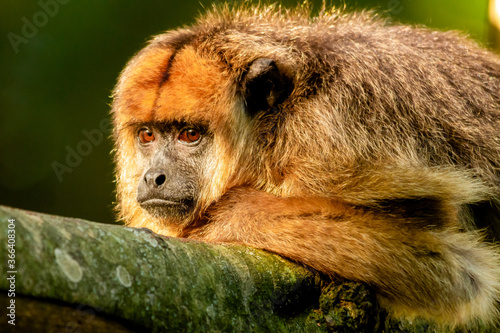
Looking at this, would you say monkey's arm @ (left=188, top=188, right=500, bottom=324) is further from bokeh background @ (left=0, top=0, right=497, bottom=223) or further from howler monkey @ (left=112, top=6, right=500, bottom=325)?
bokeh background @ (left=0, top=0, right=497, bottom=223)

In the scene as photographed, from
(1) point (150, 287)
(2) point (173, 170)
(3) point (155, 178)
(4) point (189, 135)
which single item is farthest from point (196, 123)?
(1) point (150, 287)

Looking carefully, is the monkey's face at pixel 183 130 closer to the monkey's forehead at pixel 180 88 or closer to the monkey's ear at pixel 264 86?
the monkey's forehead at pixel 180 88

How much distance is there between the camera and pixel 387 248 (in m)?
3.24

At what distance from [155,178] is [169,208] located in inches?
9.2

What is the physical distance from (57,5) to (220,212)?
493 cm

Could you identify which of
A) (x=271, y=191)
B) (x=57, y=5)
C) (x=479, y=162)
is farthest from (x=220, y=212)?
(x=57, y=5)

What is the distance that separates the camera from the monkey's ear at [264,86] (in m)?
3.97

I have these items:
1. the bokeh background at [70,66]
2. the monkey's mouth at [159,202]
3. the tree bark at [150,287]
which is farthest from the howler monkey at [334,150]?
the bokeh background at [70,66]

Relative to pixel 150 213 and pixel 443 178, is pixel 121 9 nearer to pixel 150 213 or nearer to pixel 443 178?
pixel 150 213

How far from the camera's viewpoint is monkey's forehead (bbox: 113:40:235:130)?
407cm

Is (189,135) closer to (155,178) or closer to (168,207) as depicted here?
(155,178)

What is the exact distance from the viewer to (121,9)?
25.5 ft

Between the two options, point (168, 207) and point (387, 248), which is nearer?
point (387, 248)

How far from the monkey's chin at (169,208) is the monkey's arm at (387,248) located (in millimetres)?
638
